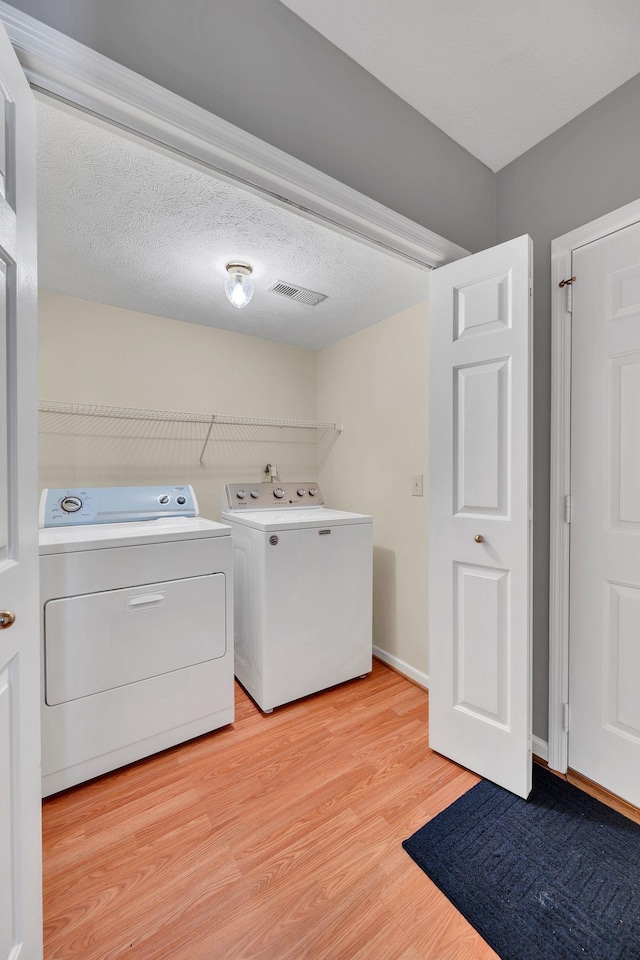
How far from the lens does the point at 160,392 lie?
251 cm

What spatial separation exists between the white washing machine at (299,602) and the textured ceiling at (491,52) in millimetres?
1767

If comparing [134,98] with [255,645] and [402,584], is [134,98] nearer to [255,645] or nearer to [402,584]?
[255,645]

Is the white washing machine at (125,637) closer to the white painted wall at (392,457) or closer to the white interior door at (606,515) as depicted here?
the white painted wall at (392,457)

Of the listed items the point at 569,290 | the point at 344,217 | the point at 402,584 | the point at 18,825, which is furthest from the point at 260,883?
the point at 569,290

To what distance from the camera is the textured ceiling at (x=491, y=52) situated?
1.13 m

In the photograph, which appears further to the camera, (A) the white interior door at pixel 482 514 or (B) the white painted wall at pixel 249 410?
(B) the white painted wall at pixel 249 410

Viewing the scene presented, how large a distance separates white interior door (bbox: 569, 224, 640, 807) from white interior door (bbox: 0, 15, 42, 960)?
171cm

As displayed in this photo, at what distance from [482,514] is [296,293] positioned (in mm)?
1576

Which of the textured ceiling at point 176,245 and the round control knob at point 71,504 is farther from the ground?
the textured ceiling at point 176,245

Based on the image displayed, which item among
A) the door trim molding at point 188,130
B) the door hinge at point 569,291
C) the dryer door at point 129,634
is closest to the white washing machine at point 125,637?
the dryer door at point 129,634

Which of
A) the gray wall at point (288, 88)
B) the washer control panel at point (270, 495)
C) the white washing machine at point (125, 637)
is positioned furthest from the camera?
the washer control panel at point (270, 495)

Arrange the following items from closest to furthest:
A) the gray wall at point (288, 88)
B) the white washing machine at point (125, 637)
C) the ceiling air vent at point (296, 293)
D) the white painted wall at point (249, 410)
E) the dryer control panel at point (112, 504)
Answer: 1. the gray wall at point (288, 88)
2. the white washing machine at point (125, 637)
3. the dryer control panel at point (112, 504)
4. the ceiling air vent at point (296, 293)
5. the white painted wall at point (249, 410)

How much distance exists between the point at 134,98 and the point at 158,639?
5.72 ft

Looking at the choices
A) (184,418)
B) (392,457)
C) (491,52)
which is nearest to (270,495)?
(184,418)
